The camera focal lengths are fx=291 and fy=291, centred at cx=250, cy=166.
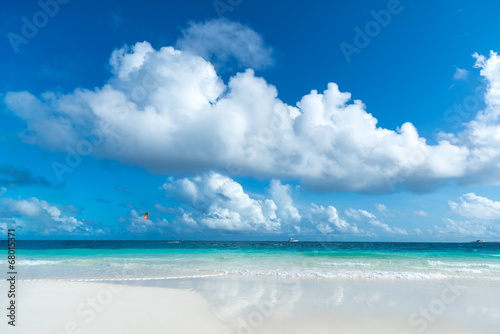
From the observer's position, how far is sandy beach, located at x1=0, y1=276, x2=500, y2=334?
711 cm

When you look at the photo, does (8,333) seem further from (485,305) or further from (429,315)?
(485,305)

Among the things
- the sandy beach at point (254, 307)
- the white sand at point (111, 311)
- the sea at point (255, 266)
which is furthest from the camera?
the sea at point (255, 266)

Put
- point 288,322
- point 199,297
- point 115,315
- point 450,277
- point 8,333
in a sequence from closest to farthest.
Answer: point 8,333 < point 288,322 < point 115,315 < point 199,297 < point 450,277

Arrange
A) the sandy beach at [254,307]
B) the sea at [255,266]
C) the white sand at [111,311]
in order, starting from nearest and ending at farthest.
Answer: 1. the white sand at [111,311]
2. the sandy beach at [254,307]
3. the sea at [255,266]

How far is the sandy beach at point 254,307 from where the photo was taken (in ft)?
23.3

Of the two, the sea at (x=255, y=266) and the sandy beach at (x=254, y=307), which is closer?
the sandy beach at (x=254, y=307)

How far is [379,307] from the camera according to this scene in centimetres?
901

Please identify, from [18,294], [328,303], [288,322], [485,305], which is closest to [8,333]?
[18,294]

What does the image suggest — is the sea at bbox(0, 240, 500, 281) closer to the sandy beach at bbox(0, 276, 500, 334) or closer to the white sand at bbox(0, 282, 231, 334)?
the sandy beach at bbox(0, 276, 500, 334)

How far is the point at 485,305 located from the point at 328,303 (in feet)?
16.9

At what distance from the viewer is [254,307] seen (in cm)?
880

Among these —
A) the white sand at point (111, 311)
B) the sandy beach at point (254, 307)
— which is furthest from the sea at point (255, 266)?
the white sand at point (111, 311)

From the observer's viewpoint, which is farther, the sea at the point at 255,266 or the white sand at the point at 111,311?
the sea at the point at 255,266

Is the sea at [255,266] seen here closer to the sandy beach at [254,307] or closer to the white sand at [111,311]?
the sandy beach at [254,307]
